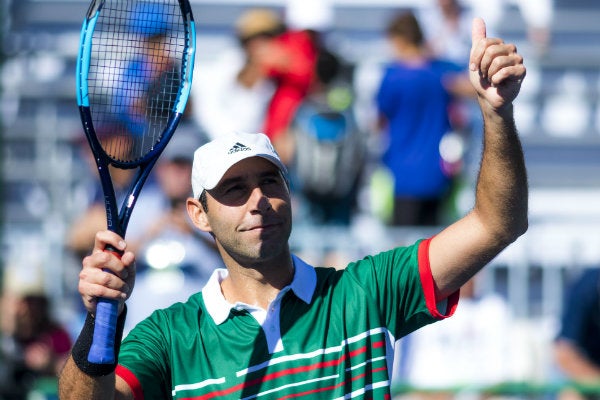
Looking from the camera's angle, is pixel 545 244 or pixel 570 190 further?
pixel 570 190

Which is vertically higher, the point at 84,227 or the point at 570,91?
the point at 570,91

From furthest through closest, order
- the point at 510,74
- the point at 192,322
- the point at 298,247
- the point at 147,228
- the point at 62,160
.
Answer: the point at 62,160 < the point at 298,247 < the point at 147,228 < the point at 192,322 < the point at 510,74

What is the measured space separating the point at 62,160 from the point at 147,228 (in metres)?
3.36

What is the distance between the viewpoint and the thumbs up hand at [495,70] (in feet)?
11.3

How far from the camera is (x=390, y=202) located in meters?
8.88

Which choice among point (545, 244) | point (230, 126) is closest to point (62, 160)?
point (230, 126)

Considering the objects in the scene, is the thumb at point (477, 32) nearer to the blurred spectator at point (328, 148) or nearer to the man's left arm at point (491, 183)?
the man's left arm at point (491, 183)

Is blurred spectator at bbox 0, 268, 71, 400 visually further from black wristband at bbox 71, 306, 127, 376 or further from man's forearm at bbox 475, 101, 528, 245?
man's forearm at bbox 475, 101, 528, 245

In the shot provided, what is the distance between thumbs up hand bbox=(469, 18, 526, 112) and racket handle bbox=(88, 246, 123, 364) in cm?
124

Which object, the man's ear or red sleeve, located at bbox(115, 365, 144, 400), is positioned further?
the man's ear

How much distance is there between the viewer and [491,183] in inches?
145

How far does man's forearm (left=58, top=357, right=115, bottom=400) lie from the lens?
3.41 m

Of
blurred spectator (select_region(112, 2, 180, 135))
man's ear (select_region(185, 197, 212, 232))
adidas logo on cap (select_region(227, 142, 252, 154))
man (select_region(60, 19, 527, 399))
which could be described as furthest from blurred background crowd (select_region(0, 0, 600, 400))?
adidas logo on cap (select_region(227, 142, 252, 154))

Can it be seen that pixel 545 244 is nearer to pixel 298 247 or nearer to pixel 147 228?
pixel 298 247
